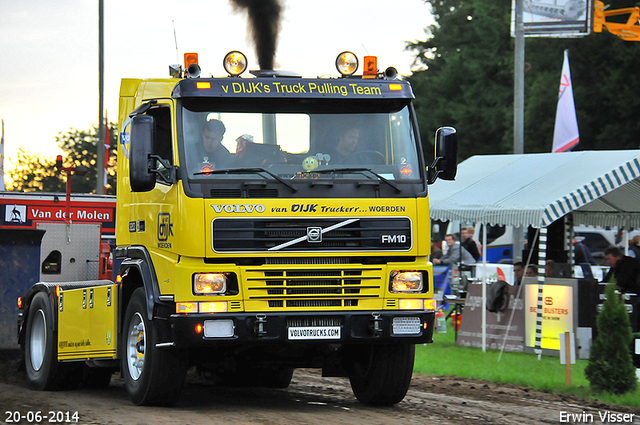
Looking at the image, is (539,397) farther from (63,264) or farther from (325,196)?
(63,264)

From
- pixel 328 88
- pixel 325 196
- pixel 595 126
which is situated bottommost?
pixel 325 196

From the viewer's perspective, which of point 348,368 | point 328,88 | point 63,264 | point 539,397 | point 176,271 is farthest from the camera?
point 63,264

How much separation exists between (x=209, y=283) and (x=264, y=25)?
5.74m

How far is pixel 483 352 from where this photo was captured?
15.9 m

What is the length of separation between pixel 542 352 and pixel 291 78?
7.57 metres

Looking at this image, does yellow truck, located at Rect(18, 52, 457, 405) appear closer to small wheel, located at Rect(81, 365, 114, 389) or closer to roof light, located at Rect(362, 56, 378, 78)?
roof light, located at Rect(362, 56, 378, 78)

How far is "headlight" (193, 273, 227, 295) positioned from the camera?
870 cm

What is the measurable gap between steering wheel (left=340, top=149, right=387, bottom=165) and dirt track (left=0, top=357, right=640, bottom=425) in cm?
231

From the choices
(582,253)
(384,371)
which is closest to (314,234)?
(384,371)

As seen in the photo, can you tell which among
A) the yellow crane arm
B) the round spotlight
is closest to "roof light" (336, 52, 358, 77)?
the round spotlight

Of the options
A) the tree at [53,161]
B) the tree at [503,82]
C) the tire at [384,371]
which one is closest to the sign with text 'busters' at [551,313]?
the tire at [384,371]

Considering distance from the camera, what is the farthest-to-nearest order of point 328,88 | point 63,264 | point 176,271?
point 63,264 < point 328,88 < point 176,271

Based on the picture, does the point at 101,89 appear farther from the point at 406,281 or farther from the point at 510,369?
the point at 406,281

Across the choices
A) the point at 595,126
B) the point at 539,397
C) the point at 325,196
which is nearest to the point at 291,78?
the point at 325,196
